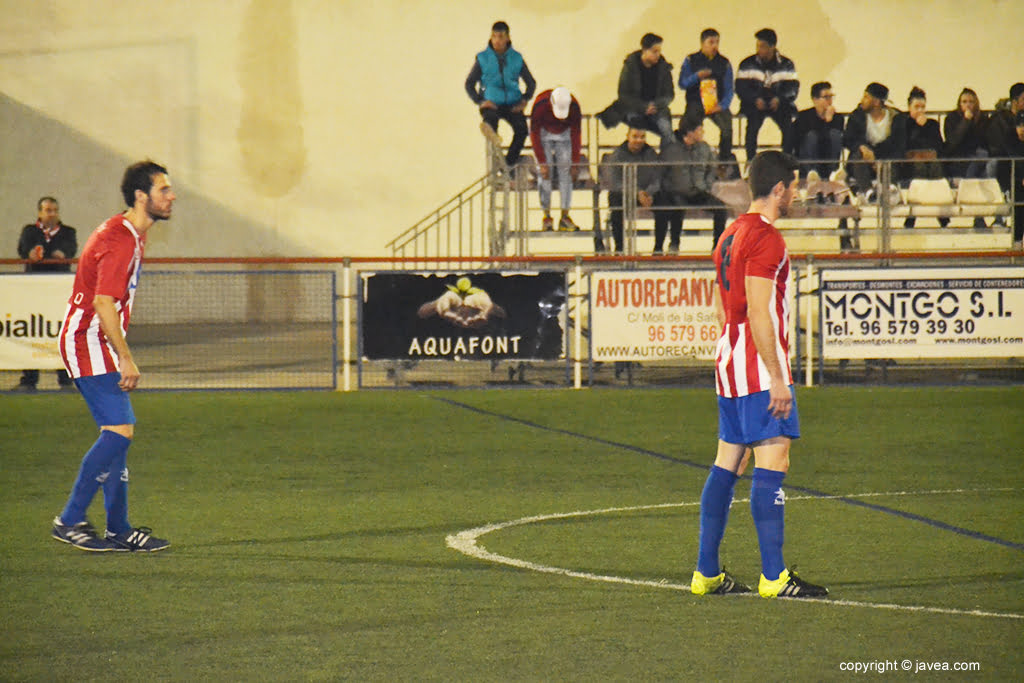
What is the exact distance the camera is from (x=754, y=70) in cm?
2034

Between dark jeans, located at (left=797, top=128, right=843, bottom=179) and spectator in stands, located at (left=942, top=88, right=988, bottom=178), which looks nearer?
spectator in stands, located at (left=942, top=88, right=988, bottom=178)

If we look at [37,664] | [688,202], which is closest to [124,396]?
[37,664]

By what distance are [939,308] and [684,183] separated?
13.1ft

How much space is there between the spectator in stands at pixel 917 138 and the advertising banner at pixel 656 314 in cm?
516

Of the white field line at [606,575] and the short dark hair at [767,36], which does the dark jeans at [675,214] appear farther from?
the white field line at [606,575]

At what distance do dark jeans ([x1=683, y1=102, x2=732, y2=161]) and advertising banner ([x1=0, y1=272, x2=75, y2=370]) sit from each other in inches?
322

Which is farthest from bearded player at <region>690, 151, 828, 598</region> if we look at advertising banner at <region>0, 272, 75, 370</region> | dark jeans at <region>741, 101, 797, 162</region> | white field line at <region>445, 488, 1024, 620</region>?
dark jeans at <region>741, 101, 797, 162</region>

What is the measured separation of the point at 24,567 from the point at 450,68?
22621 millimetres

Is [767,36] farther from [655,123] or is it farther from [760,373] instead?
[760,373]

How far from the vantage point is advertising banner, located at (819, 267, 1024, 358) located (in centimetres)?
1675

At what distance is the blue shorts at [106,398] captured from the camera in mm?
7671

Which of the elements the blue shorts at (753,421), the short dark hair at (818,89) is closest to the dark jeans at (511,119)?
the short dark hair at (818,89)

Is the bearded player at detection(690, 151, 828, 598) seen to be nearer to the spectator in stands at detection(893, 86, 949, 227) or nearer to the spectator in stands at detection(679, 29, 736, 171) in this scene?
the spectator in stands at detection(679, 29, 736, 171)

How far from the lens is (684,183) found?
19484mm
